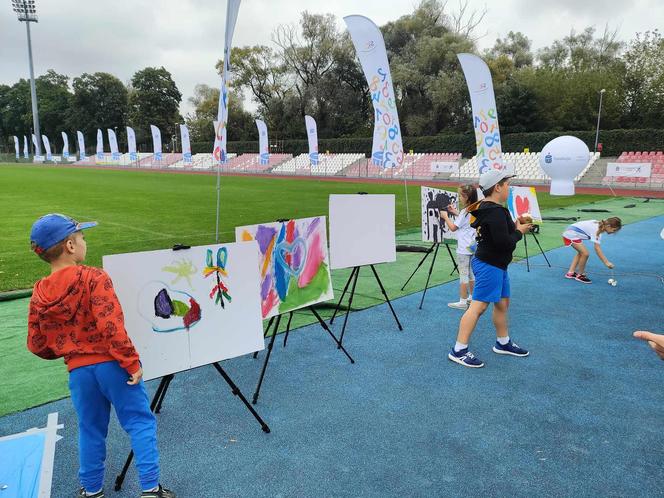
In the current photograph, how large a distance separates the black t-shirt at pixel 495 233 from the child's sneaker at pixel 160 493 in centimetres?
302

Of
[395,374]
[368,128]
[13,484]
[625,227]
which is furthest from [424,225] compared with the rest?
[368,128]

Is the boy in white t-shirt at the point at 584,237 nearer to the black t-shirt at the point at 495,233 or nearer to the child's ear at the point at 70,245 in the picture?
the black t-shirt at the point at 495,233

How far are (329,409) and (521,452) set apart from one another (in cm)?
131

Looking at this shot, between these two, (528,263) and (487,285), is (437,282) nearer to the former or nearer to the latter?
(528,263)

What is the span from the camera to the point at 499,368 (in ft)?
13.8

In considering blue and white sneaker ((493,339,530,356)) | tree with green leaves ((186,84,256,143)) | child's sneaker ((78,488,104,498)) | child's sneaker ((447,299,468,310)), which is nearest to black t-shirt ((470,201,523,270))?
blue and white sneaker ((493,339,530,356))

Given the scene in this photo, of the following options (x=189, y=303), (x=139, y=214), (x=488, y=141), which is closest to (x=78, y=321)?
(x=189, y=303)

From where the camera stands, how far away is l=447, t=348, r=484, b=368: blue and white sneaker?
4199 millimetres

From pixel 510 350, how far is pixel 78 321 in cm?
367

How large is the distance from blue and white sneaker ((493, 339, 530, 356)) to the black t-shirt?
79 cm

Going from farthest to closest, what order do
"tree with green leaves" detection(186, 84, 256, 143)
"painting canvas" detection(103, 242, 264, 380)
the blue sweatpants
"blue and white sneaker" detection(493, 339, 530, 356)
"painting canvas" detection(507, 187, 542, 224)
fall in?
"tree with green leaves" detection(186, 84, 256, 143) → "painting canvas" detection(507, 187, 542, 224) → "blue and white sneaker" detection(493, 339, 530, 356) → "painting canvas" detection(103, 242, 264, 380) → the blue sweatpants

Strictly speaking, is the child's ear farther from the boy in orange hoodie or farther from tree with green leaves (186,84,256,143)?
tree with green leaves (186,84,256,143)

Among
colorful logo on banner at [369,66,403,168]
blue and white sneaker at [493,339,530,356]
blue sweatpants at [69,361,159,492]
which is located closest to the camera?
blue sweatpants at [69,361,159,492]

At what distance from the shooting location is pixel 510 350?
4473 millimetres
